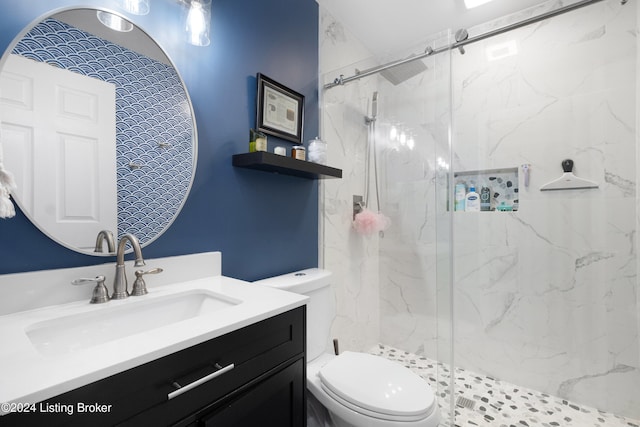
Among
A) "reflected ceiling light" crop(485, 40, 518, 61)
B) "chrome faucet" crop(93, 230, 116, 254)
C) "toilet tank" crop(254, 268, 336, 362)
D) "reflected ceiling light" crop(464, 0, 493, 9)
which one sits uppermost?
"reflected ceiling light" crop(464, 0, 493, 9)

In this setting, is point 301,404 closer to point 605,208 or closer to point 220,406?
point 220,406

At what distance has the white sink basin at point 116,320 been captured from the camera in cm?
77

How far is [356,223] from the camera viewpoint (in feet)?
7.01

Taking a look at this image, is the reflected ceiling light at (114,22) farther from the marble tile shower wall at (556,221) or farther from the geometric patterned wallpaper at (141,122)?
the marble tile shower wall at (556,221)

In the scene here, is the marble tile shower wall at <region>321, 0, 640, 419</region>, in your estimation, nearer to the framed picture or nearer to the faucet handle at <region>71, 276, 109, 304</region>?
the framed picture

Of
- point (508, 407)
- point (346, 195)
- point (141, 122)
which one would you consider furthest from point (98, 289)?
point (508, 407)

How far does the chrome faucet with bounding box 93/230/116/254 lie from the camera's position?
3.04 ft

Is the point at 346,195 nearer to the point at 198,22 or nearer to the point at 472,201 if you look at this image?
the point at 472,201

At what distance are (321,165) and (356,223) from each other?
66cm

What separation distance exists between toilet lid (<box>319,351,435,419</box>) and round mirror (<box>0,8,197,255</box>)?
37.1 inches

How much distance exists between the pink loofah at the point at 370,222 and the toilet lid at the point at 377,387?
893mm

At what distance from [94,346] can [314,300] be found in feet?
3.18

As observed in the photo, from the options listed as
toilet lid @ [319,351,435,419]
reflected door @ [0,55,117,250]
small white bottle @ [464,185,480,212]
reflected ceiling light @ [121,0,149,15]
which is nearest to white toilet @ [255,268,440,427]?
toilet lid @ [319,351,435,419]

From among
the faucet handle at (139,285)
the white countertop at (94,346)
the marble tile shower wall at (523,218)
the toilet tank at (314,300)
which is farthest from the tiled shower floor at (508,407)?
the faucet handle at (139,285)
